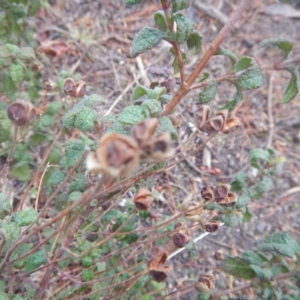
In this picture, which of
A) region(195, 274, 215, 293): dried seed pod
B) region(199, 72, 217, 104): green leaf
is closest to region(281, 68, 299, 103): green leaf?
region(199, 72, 217, 104): green leaf

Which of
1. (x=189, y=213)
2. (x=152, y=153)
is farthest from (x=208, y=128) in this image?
(x=152, y=153)

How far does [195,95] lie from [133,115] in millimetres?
1206

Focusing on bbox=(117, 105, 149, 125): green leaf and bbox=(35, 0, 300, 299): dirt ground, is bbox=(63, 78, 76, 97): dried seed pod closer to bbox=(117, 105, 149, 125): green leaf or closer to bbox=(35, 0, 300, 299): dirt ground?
bbox=(117, 105, 149, 125): green leaf

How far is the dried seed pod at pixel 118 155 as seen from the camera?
2.38 feet

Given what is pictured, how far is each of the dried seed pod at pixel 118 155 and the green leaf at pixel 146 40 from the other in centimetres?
51

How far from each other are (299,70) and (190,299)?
91 cm

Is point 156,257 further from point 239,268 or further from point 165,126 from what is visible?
point 239,268

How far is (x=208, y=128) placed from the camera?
120cm

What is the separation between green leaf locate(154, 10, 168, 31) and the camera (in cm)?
118

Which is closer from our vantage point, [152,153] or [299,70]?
[152,153]

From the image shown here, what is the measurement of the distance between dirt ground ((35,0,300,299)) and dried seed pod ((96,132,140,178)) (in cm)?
116

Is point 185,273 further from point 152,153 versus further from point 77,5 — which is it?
point 77,5

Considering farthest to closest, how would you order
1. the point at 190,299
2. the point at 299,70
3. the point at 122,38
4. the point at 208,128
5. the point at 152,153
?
1. the point at 122,38
2. the point at 190,299
3. the point at 299,70
4. the point at 208,128
5. the point at 152,153

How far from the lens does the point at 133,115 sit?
3.58ft
